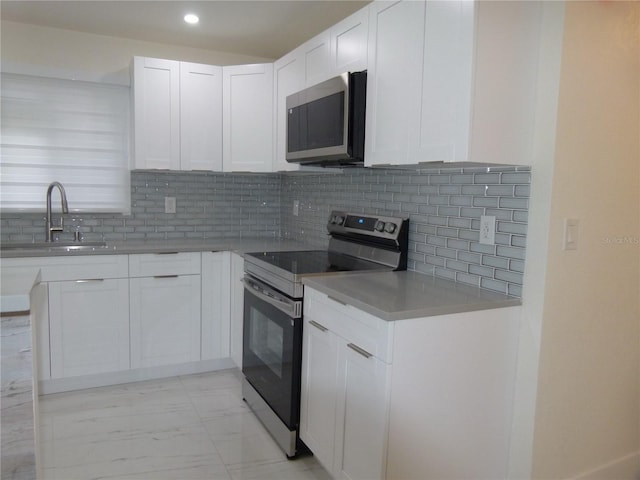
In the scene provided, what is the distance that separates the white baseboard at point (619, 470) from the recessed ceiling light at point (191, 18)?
3107 millimetres

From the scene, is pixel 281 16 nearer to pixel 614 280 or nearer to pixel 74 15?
pixel 74 15

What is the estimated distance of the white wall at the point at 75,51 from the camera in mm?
3092

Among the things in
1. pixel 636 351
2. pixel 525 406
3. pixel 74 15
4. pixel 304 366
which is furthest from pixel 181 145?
pixel 636 351

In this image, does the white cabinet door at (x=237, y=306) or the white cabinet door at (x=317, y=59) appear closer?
the white cabinet door at (x=317, y=59)

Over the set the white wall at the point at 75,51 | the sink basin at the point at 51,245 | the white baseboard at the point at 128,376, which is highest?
the white wall at the point at 75,51

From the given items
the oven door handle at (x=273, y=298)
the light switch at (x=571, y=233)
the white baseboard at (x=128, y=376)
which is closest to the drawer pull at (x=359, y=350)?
the oven door handle at (x=273, y=298)

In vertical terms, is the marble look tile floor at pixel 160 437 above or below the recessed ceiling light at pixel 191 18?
below

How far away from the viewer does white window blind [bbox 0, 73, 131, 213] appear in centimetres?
323

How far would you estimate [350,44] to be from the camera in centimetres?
230

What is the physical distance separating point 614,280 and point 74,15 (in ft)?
10.7

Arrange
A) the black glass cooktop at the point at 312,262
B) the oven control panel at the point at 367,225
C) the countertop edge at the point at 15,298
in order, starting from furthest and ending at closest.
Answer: the oven control panel at the point at 367,225
the black glass cooktop at the point at 312,262
the countertop edge at the point at 15,298

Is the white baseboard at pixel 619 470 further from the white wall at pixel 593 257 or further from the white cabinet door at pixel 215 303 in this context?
the white cabinet door at pixel 215 303

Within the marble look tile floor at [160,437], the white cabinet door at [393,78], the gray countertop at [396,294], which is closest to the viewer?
the gray countertop at [396,294]

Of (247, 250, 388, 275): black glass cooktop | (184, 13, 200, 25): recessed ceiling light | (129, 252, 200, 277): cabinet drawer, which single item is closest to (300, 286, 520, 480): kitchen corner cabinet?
(247, 250, 388, 275): black glass cooktop
